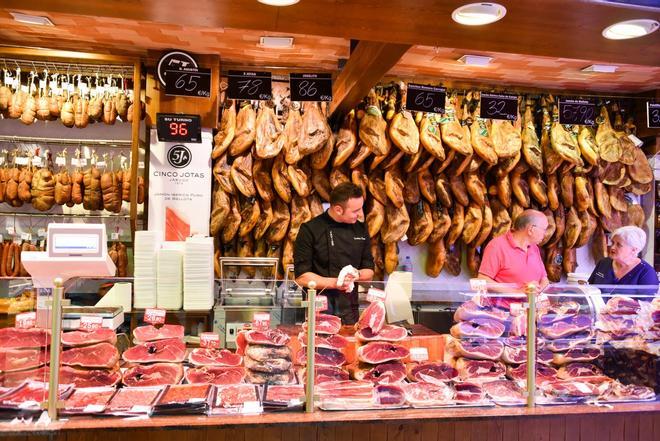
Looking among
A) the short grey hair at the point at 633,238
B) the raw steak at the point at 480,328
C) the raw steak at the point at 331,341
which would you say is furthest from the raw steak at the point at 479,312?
the short grey hair at the point at 633,238

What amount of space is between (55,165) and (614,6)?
17.9 feet

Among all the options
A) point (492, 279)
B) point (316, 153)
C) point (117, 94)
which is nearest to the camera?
point (492, 279)

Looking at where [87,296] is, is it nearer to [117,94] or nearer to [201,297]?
[201,297]

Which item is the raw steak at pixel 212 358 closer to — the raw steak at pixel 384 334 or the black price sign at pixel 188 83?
the raw steak at pixel 384 334

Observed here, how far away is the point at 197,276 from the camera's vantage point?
3.33 m

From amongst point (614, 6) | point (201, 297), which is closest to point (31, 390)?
point (201, 297)

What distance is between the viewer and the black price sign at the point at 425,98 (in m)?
5.75

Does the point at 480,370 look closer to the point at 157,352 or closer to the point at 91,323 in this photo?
the point at 157,352

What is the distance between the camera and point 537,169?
651 centimetres

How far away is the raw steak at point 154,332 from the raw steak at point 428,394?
A: 1.25m

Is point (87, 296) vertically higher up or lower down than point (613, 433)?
higher up

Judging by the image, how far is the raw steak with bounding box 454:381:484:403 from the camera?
9.41ft

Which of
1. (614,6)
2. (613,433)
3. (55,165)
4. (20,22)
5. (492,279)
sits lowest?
(613,433)

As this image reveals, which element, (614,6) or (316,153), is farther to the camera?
(316,153)
